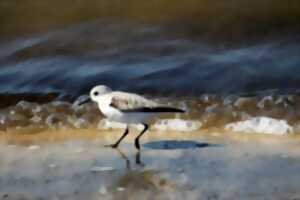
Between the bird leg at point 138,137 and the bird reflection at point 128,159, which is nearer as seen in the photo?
the bird reflection at point 128,159

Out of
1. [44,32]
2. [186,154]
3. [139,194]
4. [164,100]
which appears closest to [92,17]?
[44,32]

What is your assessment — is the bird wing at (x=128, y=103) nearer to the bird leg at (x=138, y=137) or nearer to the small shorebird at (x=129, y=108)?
the small shorebird at (x=129, y=108)

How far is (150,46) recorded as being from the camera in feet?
26.8

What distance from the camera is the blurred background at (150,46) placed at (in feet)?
24.0

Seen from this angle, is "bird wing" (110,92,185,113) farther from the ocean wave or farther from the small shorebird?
the ocean wave

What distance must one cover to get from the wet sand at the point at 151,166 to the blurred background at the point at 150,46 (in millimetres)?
1031

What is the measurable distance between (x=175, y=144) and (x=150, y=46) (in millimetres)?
2286

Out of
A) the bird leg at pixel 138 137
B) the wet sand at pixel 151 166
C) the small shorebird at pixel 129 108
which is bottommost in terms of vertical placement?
the wet sand at pixel 151 166

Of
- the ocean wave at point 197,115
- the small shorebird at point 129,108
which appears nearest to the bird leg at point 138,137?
the small shorebird at point 129,108

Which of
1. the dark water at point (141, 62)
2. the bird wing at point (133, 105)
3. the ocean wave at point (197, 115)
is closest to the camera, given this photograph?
the bird wing at point (133, 105)

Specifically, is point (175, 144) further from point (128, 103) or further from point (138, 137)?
point (128, 103)

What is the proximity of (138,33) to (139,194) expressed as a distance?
12.3 ft

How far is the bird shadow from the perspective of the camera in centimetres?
591

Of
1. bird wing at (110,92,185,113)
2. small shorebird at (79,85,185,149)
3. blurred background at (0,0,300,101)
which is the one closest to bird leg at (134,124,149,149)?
small shorebird at (79,85,185,149)
